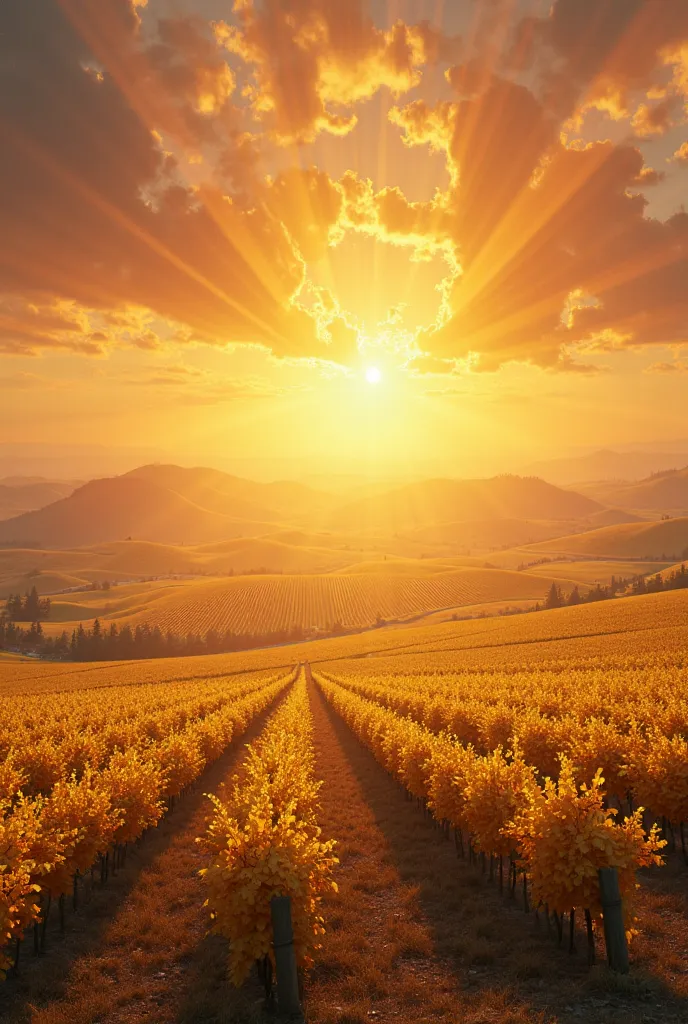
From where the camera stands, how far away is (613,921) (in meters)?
9.63

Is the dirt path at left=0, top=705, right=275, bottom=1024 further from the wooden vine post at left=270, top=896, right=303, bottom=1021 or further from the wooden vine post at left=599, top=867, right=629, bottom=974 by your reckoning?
the wooden vine post at left=599, top=867, right=629, bottom=974

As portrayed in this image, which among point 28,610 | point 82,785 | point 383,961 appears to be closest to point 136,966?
point 82,785

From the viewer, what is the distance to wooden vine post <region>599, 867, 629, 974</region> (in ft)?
31.0

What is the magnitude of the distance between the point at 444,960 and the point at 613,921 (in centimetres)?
345

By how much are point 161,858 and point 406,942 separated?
892 cm

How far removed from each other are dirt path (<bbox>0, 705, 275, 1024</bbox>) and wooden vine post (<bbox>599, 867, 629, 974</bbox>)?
19.5 feet

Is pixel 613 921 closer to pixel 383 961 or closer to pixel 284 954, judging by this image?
pixel 383 961

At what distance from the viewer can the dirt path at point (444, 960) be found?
9188mm

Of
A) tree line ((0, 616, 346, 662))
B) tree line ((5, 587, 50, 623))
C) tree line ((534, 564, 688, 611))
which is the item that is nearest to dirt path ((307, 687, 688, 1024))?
tree line ((534, 564, 688, 611))

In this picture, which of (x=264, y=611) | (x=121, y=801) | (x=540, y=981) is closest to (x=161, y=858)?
(x=121, y=801)

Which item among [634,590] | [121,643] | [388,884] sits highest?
[634,590]

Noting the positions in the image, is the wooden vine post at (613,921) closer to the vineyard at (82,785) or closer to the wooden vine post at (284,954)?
the wooden vine post at (284,954)

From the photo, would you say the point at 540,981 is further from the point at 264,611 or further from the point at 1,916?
the point at 264,611

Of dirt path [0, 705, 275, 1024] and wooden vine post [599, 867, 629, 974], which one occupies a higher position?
wooden vine post [599, 867, 629, 974]
